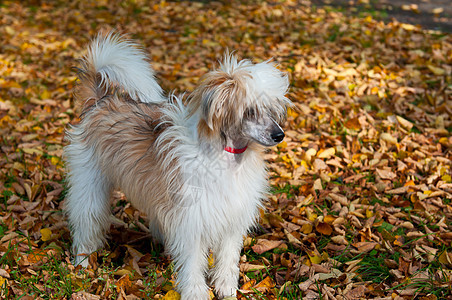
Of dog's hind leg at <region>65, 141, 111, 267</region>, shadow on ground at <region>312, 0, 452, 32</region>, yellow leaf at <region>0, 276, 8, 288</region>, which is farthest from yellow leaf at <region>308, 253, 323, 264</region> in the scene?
shadow on ground at <region>312, 0, 452, 32</region>

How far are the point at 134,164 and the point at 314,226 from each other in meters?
1.61

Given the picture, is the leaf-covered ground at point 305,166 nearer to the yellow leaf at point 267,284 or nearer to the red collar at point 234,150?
the yellow leaf at point 267,284

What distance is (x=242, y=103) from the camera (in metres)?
2.40

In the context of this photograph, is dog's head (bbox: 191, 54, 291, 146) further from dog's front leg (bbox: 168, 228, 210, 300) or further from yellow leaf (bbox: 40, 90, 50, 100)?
yellow leaf (bbox: 40, 90, 50, 100)

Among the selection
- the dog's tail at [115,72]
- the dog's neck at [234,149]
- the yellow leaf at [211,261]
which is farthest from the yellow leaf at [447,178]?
the dog's tail at [115,72]

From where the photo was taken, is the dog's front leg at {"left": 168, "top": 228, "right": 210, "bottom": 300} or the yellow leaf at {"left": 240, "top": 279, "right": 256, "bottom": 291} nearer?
the dog's front leg at {"left": 168, "top": 228, "right": 210, "bottom": 300}

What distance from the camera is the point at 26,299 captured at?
9.79 feet

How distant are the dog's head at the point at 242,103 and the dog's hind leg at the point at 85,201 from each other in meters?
1.11

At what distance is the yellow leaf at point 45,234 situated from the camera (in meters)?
3.61

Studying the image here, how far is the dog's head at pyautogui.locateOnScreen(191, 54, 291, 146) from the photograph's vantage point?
2.40 metres

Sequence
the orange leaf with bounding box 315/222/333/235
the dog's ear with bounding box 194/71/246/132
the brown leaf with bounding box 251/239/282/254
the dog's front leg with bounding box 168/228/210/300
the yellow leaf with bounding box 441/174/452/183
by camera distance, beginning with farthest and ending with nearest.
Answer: the yellow leaf with bounding box 441/174/452/183
the orange leaf with bounding box 315/222/333/235
the brown leaf with bounding box 251/239/282/254
the dog's front leg with bounding box 168/228/210/300
the dog's ear with bounding box 194/71/246/132

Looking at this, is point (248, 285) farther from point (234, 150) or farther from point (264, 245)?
point (234, 150)

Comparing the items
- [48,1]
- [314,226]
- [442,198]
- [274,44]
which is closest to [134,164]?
[314,226]

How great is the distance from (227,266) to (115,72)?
1.57 m
